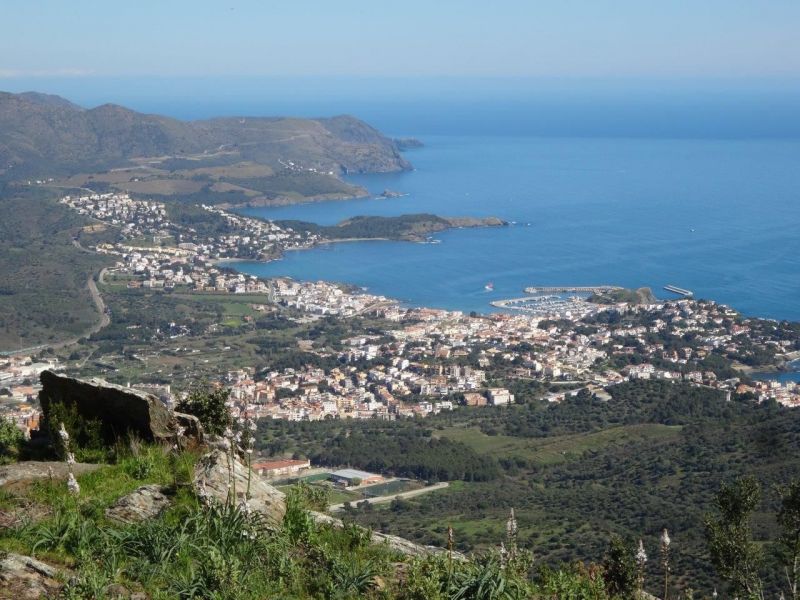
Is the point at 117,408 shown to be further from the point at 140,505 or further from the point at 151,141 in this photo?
the point at 151,141

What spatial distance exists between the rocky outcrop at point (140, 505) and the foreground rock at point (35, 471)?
0.60 meters

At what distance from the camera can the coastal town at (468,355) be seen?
35.3 m

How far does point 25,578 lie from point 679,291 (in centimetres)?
5303

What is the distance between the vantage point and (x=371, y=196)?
9494 cm

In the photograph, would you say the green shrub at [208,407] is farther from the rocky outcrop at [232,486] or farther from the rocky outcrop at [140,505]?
the rocky outcrop at [140,505]

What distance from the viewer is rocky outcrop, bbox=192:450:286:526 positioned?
5547 millimetres

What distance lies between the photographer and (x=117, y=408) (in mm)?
6859

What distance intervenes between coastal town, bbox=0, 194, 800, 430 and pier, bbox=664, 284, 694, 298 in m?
2.96

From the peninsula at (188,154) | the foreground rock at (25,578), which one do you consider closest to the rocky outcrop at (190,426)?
the foreground rock at (25,578)

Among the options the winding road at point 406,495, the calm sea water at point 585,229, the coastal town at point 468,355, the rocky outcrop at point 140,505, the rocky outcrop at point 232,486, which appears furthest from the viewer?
the calm sea water at point 585,229

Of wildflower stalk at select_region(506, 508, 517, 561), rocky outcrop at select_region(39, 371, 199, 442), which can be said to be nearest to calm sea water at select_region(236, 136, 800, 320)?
rocky outcrop at select_region(39, 371, 199, 442)

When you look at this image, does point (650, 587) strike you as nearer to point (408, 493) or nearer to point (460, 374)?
point (408, 493)

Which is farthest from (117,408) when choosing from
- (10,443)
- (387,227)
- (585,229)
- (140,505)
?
(585,229)

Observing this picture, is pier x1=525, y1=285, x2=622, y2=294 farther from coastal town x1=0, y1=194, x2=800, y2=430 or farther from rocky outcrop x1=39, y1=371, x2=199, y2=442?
rocky outcrop x1=39, y1=371, x2=199, y2=442
